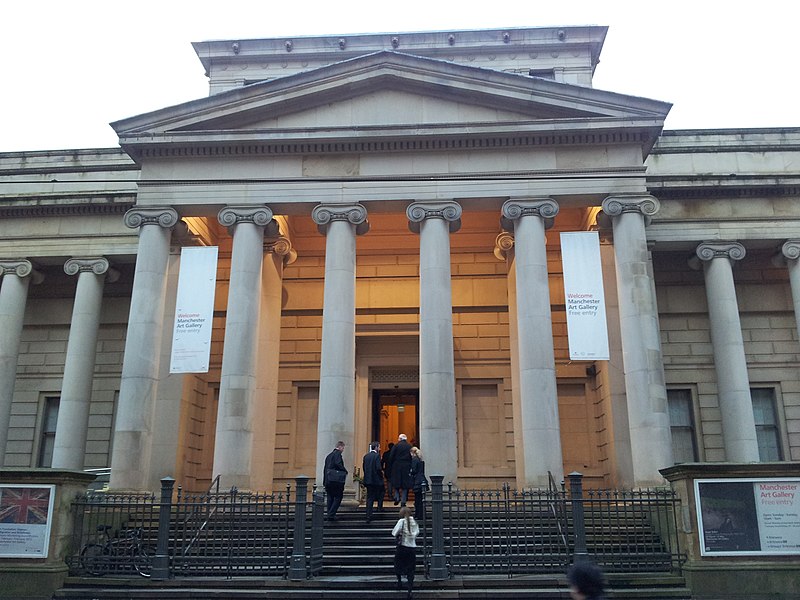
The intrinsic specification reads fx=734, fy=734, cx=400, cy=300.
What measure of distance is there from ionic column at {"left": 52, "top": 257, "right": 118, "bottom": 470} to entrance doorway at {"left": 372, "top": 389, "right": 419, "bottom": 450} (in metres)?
9.33

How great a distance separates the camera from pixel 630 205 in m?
19.7

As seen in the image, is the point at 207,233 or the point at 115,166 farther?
the point at 115,166

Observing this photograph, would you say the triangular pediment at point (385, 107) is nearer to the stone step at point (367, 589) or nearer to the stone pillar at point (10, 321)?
the stone pillar at point (10, 321)

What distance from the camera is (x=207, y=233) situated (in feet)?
77.2

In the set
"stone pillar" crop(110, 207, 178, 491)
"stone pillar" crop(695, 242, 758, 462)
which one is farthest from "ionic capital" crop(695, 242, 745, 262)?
"stone pillar" crop(110, 207, 178, 491)

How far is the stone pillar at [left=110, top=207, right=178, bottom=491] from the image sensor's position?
18.5m

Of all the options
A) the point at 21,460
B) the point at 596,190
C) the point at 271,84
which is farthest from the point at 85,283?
the point at 596,190

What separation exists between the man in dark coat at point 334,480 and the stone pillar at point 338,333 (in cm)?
169

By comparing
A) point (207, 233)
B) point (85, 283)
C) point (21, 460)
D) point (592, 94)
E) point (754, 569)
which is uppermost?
point (592, 94)

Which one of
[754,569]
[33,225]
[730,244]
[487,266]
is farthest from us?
[487,266]

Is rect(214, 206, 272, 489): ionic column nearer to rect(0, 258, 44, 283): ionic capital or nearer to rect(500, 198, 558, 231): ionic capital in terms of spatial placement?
rect(500, 198, 558, 231): ionic capital

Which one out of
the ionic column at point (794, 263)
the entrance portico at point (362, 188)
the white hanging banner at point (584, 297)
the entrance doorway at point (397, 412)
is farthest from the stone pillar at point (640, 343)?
the entrance doorway at point (397, 412)

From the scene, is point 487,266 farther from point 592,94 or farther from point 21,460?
point 21,460

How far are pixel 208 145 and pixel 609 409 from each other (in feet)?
44.5
